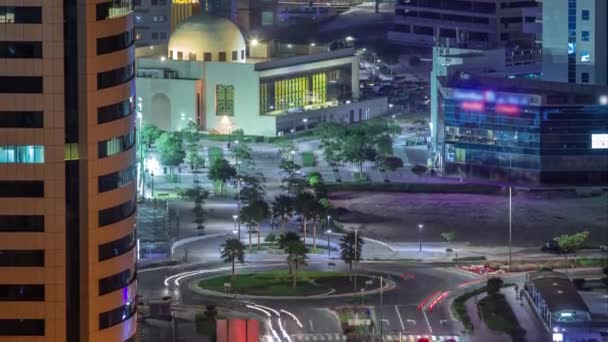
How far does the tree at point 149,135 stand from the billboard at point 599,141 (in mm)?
14927

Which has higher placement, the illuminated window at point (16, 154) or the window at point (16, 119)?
the window at point (16, 119)

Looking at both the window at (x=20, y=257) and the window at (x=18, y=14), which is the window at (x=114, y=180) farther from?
the window at (x=18, y=14)

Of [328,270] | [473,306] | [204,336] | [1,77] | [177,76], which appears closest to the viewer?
[1,77]

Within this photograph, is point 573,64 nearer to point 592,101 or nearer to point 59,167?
point 592,101

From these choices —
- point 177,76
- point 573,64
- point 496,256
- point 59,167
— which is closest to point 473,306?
point 496,256

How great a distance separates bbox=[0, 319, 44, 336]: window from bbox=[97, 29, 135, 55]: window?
13.3ft

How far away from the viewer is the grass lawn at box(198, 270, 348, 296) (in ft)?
169

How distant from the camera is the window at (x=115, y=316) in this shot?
3419 centimetres

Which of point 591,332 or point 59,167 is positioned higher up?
point 59,167

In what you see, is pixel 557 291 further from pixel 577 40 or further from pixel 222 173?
pixel 577 40

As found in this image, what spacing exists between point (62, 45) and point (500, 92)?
3890cm

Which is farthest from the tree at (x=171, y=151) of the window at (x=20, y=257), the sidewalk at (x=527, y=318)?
the window at (x=20, y=257)

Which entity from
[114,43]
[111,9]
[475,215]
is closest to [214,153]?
[475,215]

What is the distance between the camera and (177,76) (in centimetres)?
8244
